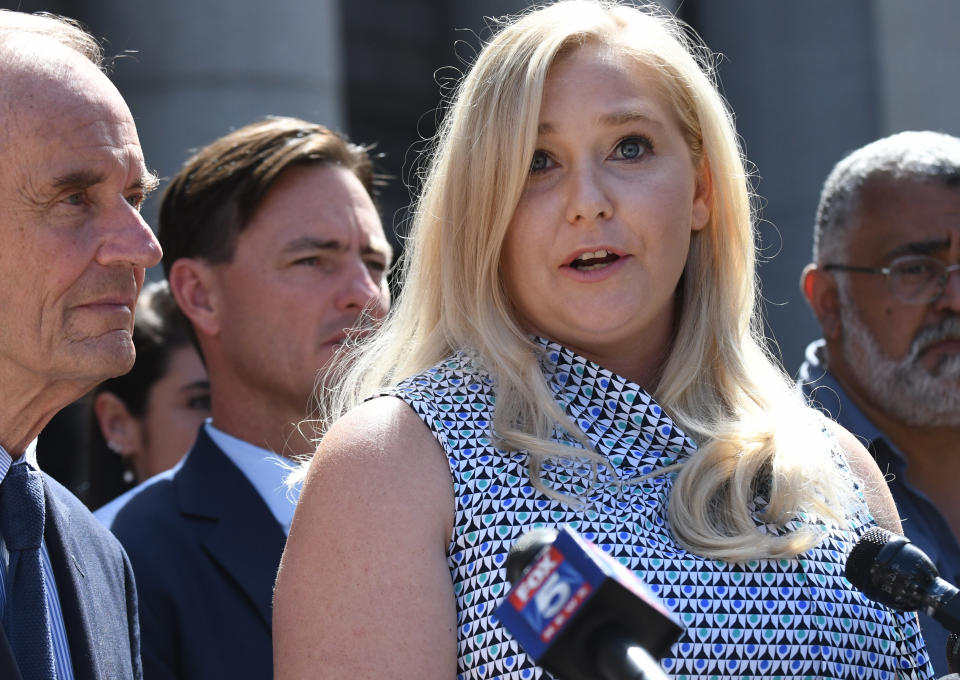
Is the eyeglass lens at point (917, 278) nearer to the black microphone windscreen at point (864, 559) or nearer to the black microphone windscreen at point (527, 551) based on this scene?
the black microphone windscreen at point (864, 559)

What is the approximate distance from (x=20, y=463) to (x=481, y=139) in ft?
3.43

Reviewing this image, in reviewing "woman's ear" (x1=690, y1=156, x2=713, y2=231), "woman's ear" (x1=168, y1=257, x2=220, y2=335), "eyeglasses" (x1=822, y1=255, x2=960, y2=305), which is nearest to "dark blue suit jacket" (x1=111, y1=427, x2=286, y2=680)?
"woman's ear" (x1=168, y1=257, x2=220, y2=335)

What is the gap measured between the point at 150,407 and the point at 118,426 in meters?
0.16

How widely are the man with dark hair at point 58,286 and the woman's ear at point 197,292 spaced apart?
1324mm

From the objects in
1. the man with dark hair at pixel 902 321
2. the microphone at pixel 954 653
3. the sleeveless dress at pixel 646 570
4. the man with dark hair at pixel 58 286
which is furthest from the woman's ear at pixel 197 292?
the microphone at pixel 954 653

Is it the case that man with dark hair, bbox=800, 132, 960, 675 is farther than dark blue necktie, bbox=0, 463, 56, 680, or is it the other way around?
man with dark hair, bbox=800, 132, 960, 675

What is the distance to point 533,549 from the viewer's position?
1.33 meters

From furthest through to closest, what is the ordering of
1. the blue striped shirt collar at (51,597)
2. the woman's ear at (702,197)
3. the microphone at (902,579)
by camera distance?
the woman's ear at (702,197), the blue striped shirt collar at (51,597), the microphone at (902,579)

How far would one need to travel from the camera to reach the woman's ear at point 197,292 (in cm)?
381

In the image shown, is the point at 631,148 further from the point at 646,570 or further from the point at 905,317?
the point at 905,317

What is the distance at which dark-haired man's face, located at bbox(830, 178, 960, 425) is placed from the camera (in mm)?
3953

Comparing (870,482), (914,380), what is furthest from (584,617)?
(914,380)

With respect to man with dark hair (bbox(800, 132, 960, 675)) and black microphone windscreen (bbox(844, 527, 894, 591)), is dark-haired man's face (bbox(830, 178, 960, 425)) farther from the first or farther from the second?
black microphone windscreen (bbox(844, 527, 894, 591))

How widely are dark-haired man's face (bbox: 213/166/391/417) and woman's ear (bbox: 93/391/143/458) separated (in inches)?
44.4
